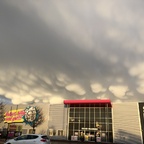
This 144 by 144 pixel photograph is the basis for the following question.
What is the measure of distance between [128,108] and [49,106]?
17.2 metres

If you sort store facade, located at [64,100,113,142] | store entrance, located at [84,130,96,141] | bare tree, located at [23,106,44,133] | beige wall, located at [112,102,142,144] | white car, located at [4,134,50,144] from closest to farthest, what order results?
white car, located at [4,134,50,144]
beige wall, located at [112,102,142,144]
store facade, located at [64,100,113,142]
store entrance, located at [84,130,96,141]
bare tree, located at [23,106,44,133]

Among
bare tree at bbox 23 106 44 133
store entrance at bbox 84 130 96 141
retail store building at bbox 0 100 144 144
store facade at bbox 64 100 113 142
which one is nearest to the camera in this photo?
retail store building at bbox 0 100 144 144

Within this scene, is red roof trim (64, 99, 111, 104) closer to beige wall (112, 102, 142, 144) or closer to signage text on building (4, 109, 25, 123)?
beige wall (112, 102, 142, 144)

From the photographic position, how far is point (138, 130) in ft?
119

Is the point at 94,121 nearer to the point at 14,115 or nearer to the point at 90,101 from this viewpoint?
the point at 90,101

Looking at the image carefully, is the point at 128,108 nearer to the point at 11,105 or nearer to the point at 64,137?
the point at 64,137

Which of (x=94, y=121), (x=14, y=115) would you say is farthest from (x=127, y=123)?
(x=14, y=115)

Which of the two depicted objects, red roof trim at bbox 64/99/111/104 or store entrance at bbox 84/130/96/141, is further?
store entrance at bbox 84/130/96/141

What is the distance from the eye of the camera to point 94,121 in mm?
40750

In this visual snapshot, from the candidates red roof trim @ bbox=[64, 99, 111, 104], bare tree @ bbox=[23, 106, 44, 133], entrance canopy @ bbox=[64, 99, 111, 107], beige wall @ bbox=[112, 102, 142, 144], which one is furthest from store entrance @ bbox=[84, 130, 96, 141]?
bare tree @ bbox=[23, 106, 44, 133]

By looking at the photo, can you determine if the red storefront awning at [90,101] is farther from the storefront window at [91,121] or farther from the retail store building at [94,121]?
the storefront window at [91,121]

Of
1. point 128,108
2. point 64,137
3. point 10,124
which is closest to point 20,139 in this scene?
point 64,137

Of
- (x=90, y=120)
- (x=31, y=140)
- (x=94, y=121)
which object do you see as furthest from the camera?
(x=90, y=120)

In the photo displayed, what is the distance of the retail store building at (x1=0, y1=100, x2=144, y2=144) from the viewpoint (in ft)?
123
